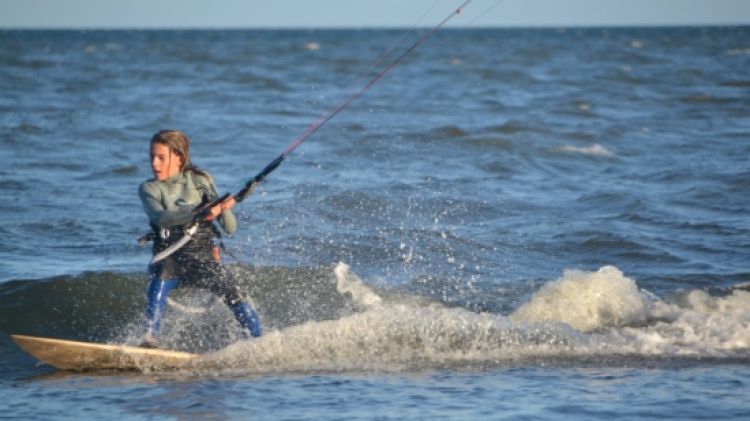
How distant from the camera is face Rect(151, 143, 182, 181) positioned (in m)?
7.11

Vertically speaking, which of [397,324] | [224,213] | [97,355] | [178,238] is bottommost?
[97,355]

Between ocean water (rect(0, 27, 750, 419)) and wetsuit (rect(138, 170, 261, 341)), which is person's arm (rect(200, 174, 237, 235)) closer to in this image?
wetsuit (rect(138, 170, 261, 341))

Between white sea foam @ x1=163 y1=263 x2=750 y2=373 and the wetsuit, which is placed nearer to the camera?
the wetsuit

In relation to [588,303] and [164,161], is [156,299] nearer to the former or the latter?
[164,161]

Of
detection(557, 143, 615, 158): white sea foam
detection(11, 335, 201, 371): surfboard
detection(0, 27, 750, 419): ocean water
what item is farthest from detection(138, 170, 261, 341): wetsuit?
detection(557, 143, 615, 158): white sea foam

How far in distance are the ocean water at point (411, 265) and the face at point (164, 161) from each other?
3.57 ft

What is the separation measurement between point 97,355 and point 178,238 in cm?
92

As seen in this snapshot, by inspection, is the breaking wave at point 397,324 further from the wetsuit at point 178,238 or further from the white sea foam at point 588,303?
the wetsuit at point 178,238

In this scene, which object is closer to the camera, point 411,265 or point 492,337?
point 492,337

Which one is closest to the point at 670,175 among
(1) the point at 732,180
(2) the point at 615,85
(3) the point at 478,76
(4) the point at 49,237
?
(1) the point at 732,180

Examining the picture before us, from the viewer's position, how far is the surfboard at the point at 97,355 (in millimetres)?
7266

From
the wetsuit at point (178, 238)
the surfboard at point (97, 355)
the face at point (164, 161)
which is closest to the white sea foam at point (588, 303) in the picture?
the wetsuit at point (178, 238)

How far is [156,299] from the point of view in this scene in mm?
7250

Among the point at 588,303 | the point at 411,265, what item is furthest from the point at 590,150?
the point at 588,303
